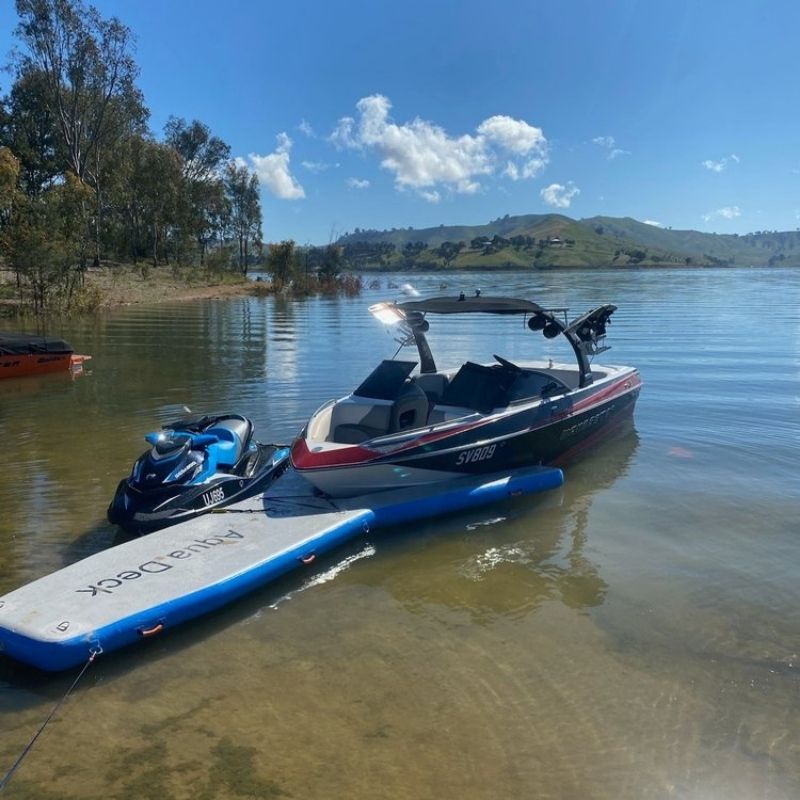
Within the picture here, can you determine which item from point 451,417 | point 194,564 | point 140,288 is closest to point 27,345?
point 451,417

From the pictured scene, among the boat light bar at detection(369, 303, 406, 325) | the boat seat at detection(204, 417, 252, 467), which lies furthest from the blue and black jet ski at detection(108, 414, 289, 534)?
the boat light bar at detection(369, 303, 406, 325)

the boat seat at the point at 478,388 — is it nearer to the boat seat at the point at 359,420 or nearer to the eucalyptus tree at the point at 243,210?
the boat seat at the point at 359,420

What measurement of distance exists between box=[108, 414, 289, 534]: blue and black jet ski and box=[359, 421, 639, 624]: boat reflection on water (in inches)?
71.0

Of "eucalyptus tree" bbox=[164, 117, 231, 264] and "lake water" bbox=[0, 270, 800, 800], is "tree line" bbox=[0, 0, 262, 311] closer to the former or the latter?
"eucalyptus tree" bbox=[164, 117, 231, 264]

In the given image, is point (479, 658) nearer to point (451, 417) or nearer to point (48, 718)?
point (48, 718)

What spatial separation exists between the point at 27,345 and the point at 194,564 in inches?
510

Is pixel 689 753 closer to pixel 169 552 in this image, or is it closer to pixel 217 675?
pixel 217 675

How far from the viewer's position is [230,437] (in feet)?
26.6

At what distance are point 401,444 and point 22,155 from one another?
51536 millimetres

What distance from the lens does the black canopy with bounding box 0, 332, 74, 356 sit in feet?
52.7

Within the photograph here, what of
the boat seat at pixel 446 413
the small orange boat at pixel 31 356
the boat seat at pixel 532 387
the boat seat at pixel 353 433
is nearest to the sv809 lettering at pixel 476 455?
the boat seat at pixel 446 413

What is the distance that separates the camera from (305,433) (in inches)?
319

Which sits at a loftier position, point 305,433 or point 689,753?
point 305,433

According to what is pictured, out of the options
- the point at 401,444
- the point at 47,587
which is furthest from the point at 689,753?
the point at 47,587
